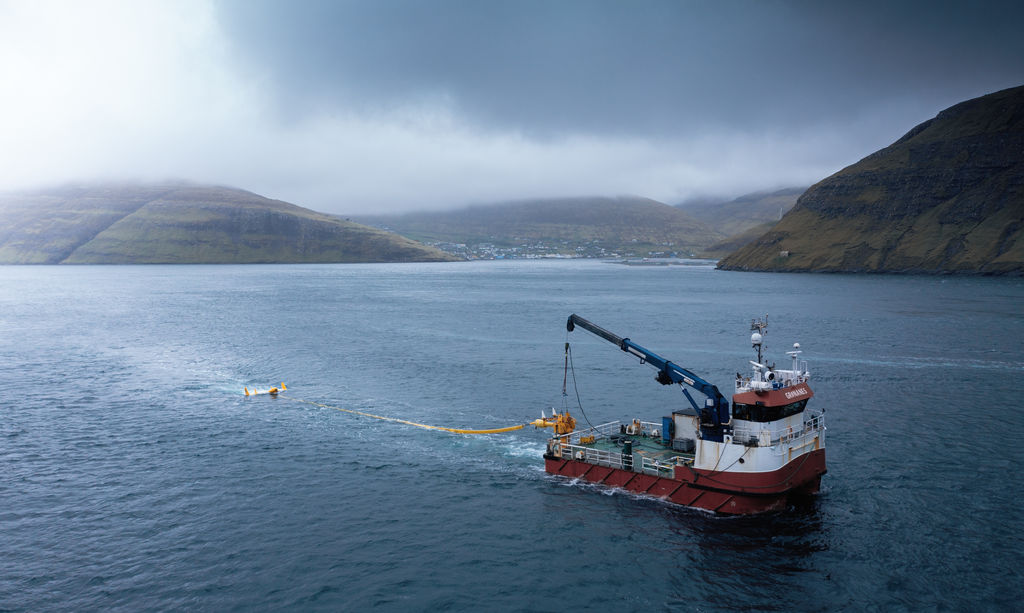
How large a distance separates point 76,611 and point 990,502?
4556 cm

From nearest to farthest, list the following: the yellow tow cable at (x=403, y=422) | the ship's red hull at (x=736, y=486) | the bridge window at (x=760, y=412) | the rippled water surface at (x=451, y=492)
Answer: the rippled water surface at (x=451, y=492)
the ship's red hull at (x=736, y=486)
the bridge window at (x=760, y=412)
the yellow tow cable at (x=403, y=422)

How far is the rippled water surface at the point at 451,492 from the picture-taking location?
92.6ft

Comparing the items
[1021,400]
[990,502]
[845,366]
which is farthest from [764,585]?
[845,366]

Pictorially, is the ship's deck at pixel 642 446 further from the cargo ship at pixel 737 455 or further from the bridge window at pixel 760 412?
the bridge window at pixel 760 412

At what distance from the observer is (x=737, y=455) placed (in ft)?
112

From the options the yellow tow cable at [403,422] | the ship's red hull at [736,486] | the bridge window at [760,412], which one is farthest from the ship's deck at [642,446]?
the yellow tow cable at [403,422]

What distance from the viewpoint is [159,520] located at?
3494 cm

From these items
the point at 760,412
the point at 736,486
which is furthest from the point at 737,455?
the point at 760,412

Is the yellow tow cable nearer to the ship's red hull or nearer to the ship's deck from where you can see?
the ship's deck

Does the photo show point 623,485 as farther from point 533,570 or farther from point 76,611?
point 76,611

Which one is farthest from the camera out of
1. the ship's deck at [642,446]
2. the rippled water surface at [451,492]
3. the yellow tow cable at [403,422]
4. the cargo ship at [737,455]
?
the yellow tow cable at [403,422]

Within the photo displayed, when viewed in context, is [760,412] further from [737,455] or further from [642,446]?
[642,446]

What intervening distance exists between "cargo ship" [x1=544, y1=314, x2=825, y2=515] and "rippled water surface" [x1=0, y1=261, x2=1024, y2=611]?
1174 millimetres

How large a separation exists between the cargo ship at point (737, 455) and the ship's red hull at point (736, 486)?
52 mm
